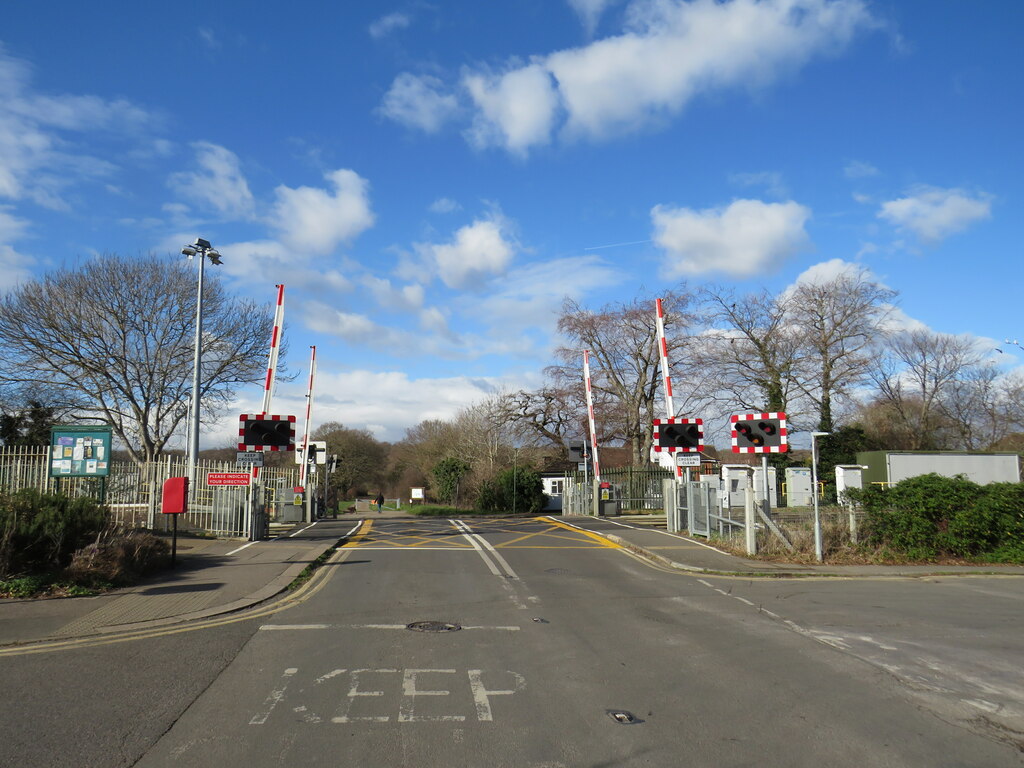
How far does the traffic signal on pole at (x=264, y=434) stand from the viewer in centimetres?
1883

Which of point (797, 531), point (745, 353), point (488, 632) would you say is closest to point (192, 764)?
point (488, 632)

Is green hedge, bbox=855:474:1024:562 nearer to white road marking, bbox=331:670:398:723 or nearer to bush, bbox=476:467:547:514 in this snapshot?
white road marking, bbox=331:670:398:723

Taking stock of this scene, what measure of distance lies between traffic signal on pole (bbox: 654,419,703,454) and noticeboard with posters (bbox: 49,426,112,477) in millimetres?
13917

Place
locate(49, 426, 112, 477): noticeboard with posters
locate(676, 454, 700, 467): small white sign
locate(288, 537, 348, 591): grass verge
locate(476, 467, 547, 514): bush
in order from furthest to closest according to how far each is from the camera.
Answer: locate(476, 467, 547, 514): bush, locate(676, 454, 700, 467): small white sign, locate(49, 426, 112, 477): noticeboard with posters, locate(288, 537, 348, 591): grass verge

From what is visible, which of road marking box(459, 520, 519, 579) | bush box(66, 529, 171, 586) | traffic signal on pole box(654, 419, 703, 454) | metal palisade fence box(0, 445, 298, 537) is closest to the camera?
bush box(66, 529, 171, 586)

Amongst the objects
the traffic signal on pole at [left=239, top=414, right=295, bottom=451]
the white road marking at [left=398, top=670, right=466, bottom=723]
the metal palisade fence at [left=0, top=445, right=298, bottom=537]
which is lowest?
the white road marking at [left=398, top=670, right=466, bottom=723]

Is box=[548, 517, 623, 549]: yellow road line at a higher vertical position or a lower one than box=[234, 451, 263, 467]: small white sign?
lower

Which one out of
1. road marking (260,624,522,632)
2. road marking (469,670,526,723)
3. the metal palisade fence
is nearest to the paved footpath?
road marking (260,624,522,632)

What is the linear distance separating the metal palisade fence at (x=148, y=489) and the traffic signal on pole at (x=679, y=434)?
11.0 m

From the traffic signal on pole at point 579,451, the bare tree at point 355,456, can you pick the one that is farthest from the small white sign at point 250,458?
the bare tree at point 355,456

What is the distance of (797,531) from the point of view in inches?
650

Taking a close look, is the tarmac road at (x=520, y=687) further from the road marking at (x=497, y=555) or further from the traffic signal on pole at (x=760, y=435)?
the traffic signal on pole at (x=760, y=435)

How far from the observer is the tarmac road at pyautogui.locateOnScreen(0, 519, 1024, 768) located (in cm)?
514

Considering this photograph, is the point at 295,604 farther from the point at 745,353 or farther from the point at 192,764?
the point at 745,353
